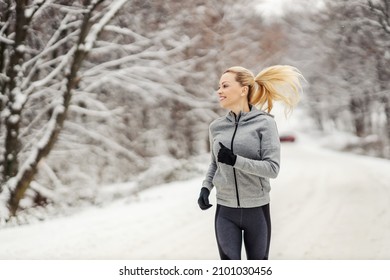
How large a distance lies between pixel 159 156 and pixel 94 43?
192cm

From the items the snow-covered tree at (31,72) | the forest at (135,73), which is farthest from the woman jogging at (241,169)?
the snow-covered tree at (31,72)

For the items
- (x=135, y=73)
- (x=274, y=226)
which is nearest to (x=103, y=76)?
A: (x=135, y=73)

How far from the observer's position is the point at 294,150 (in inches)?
186

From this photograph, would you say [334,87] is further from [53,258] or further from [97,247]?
[53,258]

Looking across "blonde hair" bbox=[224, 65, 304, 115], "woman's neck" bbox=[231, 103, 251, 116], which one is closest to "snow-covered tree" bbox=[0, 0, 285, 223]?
"blonde hair" bbox=[224, 65, 304, 115]

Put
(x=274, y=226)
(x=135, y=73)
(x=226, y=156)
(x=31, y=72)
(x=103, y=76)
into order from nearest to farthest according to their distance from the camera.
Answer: (x=226, y=156) < (x=274, y=226) < (x=31, y=72) < (x=103, y=76) < (x=135, y=73)

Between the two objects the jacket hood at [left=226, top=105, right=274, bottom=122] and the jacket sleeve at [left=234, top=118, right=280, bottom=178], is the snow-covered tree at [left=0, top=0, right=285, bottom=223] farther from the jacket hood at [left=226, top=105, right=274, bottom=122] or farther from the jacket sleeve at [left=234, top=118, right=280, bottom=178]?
the jacket sleeve at [left=234, top=118, right=280, bottom=178]

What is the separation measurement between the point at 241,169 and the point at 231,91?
0.44 metres

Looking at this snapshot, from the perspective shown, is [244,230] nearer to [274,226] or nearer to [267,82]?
[267,82]

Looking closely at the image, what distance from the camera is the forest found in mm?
4152

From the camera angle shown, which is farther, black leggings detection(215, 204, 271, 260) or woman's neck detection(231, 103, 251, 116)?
woman's neck detection(231, 103, 251, 116)

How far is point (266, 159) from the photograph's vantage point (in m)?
2.00

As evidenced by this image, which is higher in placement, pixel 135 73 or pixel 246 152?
pixel 135 73
